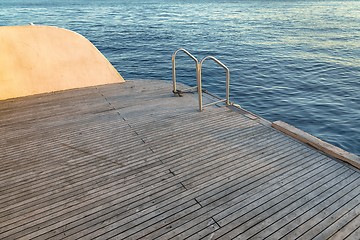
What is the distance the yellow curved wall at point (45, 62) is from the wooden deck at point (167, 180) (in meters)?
2.35

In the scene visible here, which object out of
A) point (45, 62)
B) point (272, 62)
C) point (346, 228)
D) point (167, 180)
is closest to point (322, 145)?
point (346, 228)

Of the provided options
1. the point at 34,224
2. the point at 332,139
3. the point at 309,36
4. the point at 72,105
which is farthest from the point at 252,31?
the point at 34,224

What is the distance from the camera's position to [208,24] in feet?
126

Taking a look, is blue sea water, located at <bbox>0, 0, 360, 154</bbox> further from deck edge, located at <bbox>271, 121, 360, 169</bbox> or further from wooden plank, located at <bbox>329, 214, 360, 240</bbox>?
wooden plank, located at <bbox>329, 214, 360, 240</bbox>

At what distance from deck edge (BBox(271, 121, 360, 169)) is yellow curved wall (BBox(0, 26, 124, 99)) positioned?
270 inches

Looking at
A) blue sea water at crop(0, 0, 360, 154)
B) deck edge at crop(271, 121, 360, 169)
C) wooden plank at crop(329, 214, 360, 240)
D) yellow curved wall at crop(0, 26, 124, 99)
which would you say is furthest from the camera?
blue sea water at crop(0, 0, 360, 154)

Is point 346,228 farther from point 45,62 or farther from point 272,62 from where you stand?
point 272,62

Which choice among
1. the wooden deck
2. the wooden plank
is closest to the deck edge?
the wooden deck

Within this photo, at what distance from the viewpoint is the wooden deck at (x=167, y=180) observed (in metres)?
4.24

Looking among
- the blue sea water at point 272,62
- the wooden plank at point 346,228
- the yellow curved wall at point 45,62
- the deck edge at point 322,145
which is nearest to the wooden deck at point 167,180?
the wooden plank at point 346,228

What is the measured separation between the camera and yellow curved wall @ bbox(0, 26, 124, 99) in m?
9.81

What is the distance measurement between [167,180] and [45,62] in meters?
7.49

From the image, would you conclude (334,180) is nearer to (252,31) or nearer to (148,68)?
(148,68)

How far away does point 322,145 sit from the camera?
6.14 metres
